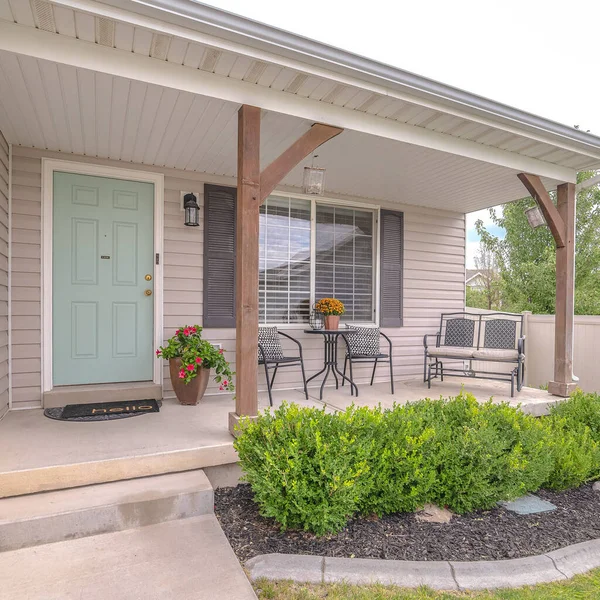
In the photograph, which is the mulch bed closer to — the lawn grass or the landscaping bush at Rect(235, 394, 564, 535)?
the landscaping bush at Rect(235, 394, 564, 535)

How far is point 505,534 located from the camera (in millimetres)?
2154

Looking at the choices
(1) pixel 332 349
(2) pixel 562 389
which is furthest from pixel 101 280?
(2) pixel 562 389

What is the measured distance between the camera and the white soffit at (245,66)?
204cm

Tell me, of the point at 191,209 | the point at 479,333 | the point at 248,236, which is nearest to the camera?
the point at 248,236

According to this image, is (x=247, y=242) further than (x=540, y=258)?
No

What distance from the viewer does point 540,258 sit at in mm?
10641

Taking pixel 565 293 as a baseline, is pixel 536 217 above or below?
above

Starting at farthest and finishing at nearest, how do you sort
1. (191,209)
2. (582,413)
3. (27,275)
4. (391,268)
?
1. (391,268)
2. (191,209)
3. (27,275)
4. (582,413)

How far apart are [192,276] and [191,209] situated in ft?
2.05

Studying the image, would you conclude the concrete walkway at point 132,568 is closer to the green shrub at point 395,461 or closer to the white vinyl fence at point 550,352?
the green shrub at point 395,461

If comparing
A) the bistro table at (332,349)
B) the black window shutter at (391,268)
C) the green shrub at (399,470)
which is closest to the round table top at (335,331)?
the bistro table at (332,349)

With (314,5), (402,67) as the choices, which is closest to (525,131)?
(402,67)

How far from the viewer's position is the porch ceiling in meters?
2.54

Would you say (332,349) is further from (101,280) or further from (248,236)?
(101,280)
